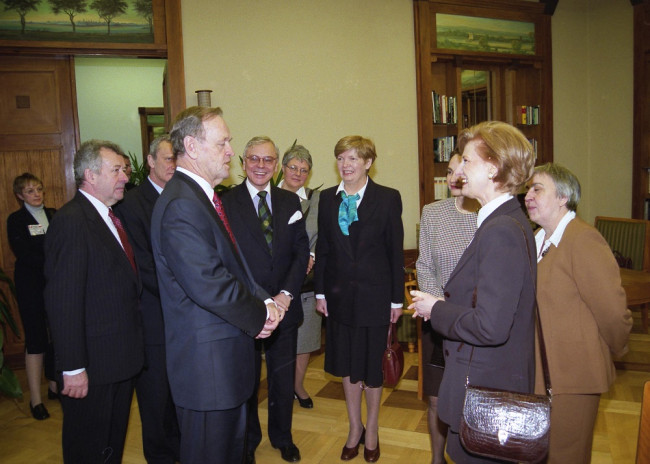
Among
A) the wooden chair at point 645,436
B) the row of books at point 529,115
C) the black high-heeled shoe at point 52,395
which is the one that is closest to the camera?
the wooden chair at point 645,436

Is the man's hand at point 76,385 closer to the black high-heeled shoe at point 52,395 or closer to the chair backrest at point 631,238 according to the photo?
the black high-heeled shoe at point 52,395

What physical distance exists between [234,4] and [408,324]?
3.55 meters

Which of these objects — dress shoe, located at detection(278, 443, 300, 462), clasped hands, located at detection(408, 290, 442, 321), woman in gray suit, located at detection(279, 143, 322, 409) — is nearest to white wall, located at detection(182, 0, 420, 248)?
woman in gray suit, located at detection(279, 143, 322, 409)

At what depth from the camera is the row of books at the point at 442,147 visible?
6.06 m

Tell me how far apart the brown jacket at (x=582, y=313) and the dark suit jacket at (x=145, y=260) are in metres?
1.74

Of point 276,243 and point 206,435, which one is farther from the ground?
point 276,243

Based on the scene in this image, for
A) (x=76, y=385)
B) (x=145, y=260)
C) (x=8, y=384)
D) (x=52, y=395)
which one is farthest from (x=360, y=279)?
(x=52, y=395)

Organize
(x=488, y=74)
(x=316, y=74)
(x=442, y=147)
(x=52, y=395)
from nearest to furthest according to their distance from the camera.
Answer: (x=52, y=395) < (x=316, y=74) < (x=442, y=147) < (x=488, y=74)

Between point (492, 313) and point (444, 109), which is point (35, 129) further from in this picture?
point (492, 313)

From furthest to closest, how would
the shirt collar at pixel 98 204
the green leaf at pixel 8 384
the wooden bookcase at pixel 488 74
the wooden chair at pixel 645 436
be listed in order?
the wooden bookcase at pixel 488 74, the green leaf at pixel 8 384, the shirt collar at pixel 98 204, the wooden chair at pixel 645 436

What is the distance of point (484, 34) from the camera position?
6223mm

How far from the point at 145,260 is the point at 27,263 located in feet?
5.47

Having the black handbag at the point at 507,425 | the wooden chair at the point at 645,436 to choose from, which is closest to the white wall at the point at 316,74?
the black handbag at the point at 507,425

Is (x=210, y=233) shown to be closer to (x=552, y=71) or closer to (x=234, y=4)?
(x=234, y=4)
